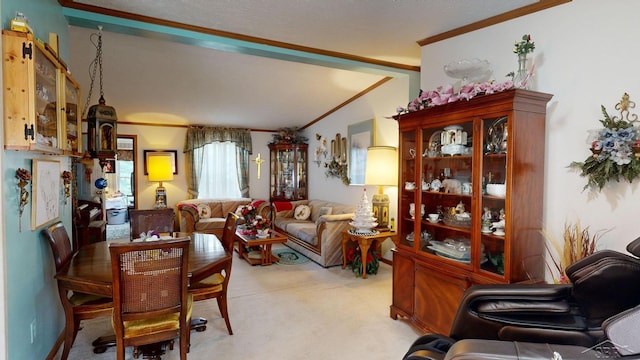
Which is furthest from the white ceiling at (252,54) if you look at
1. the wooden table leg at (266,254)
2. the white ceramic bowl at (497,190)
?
the wooden table leg at (266,254)

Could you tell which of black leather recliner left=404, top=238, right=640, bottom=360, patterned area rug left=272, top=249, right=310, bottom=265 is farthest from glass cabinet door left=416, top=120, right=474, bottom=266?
patterned area rug left=272, top=249, right=310, bottom=265

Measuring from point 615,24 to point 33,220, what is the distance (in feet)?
11.9

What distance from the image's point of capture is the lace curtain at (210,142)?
6.75 m

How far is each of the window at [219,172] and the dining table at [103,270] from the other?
4196mm

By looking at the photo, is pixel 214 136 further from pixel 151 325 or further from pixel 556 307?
pixel 556 307

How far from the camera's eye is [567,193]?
7.11 feet

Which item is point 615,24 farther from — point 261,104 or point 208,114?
point 208,114

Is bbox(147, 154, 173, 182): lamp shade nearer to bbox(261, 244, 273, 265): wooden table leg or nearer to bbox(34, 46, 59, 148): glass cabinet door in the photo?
bbox(261, 244, 273, 265): wooden table leg

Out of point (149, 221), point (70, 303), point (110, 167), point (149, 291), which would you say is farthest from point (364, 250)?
point (110, 167)

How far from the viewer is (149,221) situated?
331cm

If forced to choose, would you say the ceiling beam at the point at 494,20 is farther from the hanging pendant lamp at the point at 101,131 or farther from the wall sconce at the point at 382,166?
the hanging pendant lamp at the point at 101,131

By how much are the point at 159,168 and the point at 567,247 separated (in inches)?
251

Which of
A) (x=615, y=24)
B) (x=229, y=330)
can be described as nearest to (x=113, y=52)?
(x=229, y=330)

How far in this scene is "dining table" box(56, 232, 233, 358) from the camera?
1.94 metres
